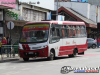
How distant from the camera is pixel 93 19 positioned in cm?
6197

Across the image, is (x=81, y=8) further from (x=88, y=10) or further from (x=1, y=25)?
(x=1, y=25)

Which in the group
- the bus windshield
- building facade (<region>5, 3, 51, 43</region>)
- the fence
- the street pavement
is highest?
building facade (<region>5, 3, 51, 43</region>)

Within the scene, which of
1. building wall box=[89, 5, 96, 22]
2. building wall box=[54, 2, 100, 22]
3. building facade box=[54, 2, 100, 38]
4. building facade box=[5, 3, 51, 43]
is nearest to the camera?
building facade box=[5, 3, 51, 43]

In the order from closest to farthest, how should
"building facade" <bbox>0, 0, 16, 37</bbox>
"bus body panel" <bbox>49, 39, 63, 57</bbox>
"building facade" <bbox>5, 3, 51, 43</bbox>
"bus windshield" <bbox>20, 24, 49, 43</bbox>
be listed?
"bus windshield" <bbox>20, 24, 49, 43</bbox> < "bus body panel" <bbox>49, 39, 63, 57</bbox> < "building facade" <bbox>0, 0, 16, 37</bbox> < "building facade" <bbox>5, 3, 51, 43</bbox>

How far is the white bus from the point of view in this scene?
17688 millimetres

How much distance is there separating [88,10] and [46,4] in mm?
27089

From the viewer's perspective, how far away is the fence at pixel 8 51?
19141mm

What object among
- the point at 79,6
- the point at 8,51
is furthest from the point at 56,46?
the point at 79,6

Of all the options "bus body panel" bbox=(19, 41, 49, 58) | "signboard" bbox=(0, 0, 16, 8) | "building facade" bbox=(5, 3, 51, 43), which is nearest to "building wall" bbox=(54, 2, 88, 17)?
"building facade" bbox=(5, 3, 51, 43)

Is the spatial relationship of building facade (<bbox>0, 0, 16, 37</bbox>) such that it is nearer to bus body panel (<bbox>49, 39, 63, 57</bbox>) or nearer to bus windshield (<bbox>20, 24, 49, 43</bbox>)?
bus windshield (<bbox>20, 24, 49, 43</bbox>)

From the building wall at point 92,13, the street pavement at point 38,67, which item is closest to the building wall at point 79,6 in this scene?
the building wall at point 92,13

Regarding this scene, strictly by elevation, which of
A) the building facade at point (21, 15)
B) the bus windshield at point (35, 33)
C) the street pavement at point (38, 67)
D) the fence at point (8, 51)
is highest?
the building facade at point (21, 15)

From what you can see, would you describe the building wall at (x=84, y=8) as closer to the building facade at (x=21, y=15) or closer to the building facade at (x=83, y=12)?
the building facade at (x=83, y=12)

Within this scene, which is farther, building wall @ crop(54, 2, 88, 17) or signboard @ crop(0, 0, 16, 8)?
building wall @ crop(54, 2, 88, 17)
